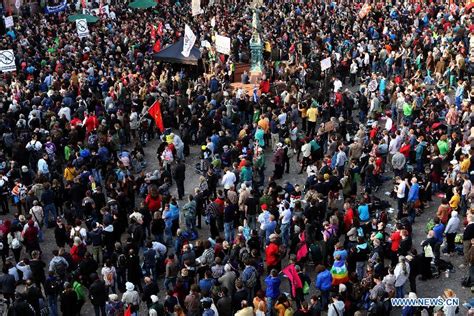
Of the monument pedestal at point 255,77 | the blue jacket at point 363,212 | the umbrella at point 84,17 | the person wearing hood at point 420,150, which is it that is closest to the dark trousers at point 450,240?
the blue jacket at point 363,212

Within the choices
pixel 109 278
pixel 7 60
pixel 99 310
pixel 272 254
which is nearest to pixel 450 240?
pixel 272 254

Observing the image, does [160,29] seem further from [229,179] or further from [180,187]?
[229,179]

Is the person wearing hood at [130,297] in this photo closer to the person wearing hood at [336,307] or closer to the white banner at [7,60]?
the person wearing hood at [336,307]

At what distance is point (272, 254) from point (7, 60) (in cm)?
1447

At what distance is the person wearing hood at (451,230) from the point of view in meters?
15.5

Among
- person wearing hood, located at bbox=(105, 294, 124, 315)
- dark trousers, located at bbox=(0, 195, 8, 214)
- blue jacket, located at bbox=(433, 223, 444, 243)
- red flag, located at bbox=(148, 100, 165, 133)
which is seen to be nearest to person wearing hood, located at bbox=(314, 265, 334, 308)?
blue jacket, located at bbox=(433, 223, 444, 243)

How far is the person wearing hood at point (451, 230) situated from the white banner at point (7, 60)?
16.0 m

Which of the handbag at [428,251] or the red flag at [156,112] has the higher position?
the red flag at [156,112]

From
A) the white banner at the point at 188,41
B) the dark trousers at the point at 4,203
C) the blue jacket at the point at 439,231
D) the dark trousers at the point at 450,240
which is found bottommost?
the dark trousers at the point at 4,203

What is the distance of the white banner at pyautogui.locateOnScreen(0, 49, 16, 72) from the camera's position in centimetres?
2536

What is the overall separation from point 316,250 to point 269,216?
1.36 m

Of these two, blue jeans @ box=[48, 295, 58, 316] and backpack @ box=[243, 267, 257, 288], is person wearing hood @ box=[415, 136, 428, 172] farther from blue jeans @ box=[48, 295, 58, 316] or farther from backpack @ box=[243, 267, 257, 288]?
blue jeans @ box=[48, 295, 58, 316]

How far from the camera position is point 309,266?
16188 mm

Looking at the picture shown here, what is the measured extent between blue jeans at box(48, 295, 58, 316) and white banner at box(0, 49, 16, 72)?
42.7ft
